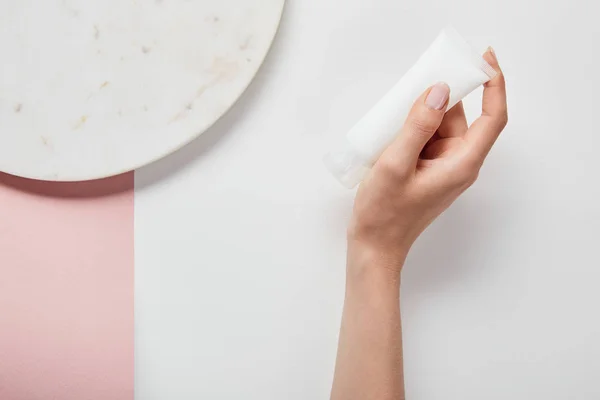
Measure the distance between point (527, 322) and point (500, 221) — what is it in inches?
4.9

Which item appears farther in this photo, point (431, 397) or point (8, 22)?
point (431, 397)

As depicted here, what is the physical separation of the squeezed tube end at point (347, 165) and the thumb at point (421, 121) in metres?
0.06

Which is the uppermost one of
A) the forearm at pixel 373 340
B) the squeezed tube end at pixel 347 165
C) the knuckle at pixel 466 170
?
the squeezed tube end at pixel 347 165

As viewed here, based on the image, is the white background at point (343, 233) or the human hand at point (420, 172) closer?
the human hand at point (420, 172)

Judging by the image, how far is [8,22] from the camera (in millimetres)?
615

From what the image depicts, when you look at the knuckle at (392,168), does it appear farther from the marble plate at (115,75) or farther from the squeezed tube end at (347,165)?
the marble plate at (115,75)

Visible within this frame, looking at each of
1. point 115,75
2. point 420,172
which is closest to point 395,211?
point 420,172

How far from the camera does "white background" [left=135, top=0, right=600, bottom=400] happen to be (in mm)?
675

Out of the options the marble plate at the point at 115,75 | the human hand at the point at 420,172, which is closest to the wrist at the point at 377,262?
the human hand at the point at 420,172

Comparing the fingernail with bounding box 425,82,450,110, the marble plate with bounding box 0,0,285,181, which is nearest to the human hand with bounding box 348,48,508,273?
the fingernail with bounding box 425,82,450,110

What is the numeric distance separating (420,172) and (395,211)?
4 cm

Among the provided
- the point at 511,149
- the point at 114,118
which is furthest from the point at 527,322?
the point at 114,118

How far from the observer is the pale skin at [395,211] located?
55 cm

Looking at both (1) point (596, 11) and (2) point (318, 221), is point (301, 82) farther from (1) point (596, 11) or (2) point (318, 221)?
(1) point (596, 11)
